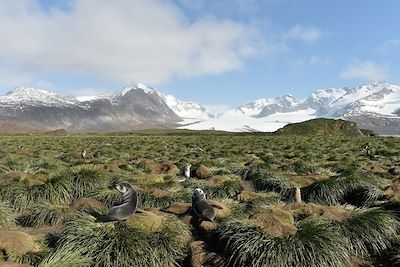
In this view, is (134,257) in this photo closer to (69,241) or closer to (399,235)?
(69,241)

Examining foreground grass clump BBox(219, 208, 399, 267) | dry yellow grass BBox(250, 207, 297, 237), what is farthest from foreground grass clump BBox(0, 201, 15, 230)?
dry yellow grass BBox(250, 207, 297, 237)

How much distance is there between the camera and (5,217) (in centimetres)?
1027

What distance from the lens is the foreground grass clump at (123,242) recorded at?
7.89 m

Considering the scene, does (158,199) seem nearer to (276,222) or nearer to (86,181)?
(86,181)

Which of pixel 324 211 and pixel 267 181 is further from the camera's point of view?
pixel 267 181

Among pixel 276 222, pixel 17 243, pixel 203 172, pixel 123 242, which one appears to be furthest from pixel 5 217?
pixel 203 172

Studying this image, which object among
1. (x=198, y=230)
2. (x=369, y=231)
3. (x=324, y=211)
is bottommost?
(x=198, y=230)

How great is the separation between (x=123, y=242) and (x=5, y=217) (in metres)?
3.74

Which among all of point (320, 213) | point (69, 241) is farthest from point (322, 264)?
point (69, 241)

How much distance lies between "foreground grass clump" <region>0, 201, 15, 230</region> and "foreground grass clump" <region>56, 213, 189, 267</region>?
209 cm

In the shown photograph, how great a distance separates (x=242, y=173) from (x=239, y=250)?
9484 mm

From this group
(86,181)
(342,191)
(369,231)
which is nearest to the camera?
(369,231)

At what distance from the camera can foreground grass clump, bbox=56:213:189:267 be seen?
789cm

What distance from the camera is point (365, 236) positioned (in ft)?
28.5
